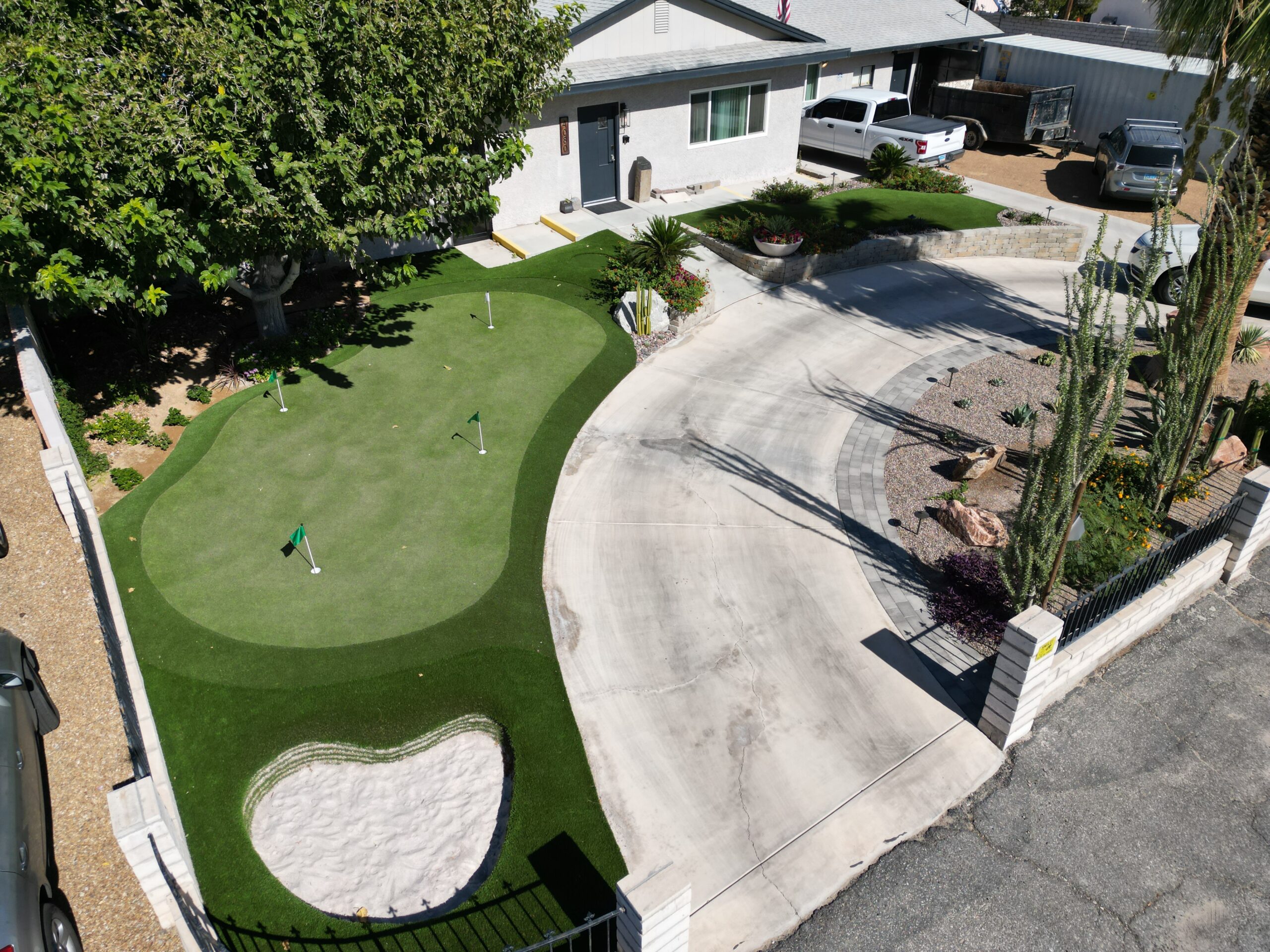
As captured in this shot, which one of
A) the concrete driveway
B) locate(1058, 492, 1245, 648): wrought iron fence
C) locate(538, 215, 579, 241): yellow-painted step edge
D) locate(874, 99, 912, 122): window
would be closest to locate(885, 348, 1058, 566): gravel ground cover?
the concrete driveway

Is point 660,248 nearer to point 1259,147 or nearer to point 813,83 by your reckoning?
point 1259,147

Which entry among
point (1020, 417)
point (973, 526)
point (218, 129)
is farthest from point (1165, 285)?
point (218, 129)

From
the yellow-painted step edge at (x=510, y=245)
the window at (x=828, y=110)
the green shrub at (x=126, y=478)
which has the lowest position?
the green shrub at (x=126, y=478)

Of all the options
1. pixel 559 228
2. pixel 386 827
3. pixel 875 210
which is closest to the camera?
pixel 386 827

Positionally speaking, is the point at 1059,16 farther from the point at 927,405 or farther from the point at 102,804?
the point at 102,804

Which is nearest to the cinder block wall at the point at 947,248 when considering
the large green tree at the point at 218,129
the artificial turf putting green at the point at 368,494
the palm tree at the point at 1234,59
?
the artificial turf putting green at the point at 368,494

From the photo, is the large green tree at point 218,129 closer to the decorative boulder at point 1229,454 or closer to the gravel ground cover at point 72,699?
the gravel ground cover at point 72,699
